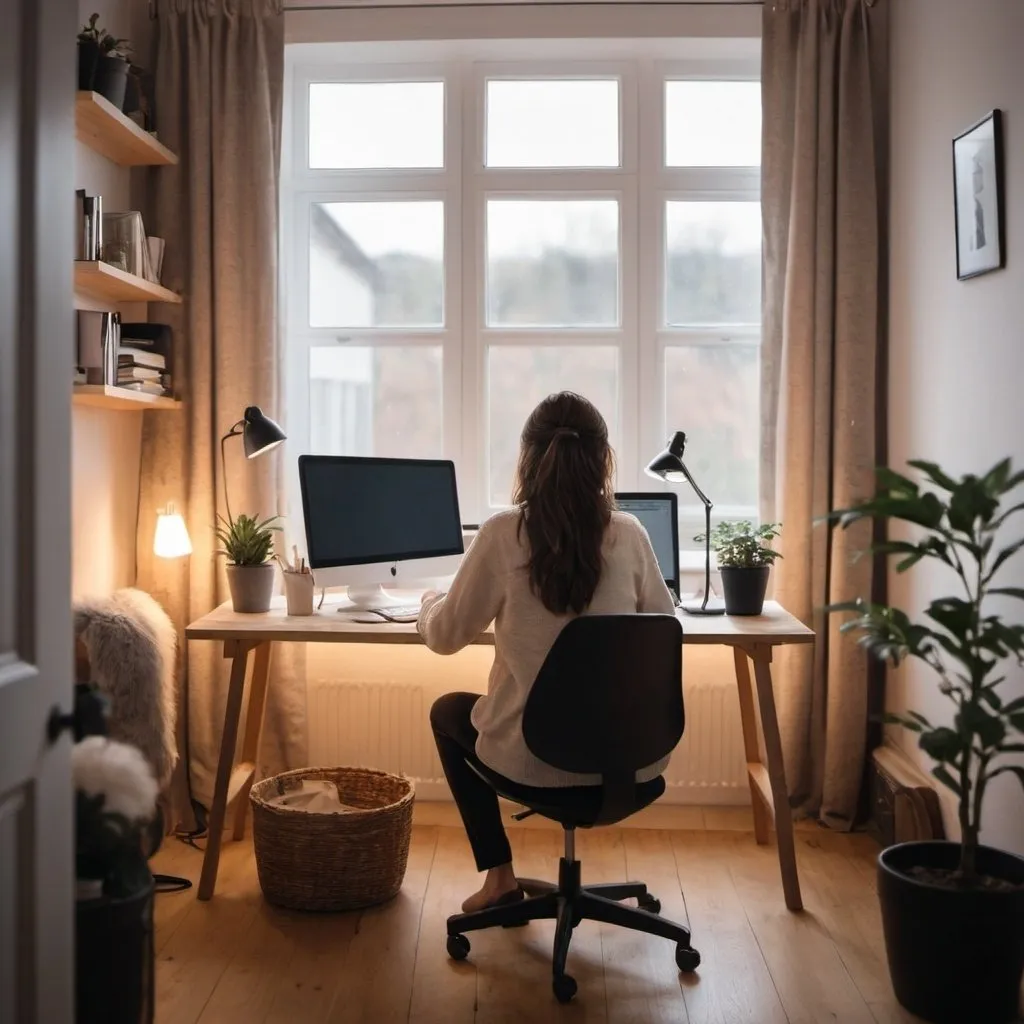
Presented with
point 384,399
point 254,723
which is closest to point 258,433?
point 384,399

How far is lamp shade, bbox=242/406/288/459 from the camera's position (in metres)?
3.20

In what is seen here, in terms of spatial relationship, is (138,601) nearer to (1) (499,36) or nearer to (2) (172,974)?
(2) (172,974)

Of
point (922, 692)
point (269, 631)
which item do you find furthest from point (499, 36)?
point (922, 692)

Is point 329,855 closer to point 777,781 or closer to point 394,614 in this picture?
point 394,614

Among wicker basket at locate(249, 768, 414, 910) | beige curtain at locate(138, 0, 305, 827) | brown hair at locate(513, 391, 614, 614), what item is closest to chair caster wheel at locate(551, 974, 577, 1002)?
wicker basket at locate(249, 768, 414, 910)

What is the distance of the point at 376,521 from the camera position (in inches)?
127

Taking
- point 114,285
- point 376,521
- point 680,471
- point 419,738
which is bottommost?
point 419,738

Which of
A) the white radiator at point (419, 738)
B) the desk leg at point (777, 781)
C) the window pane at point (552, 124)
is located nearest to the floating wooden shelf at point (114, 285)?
the window pane at point (552, 124)

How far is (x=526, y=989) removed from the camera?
8.16ft

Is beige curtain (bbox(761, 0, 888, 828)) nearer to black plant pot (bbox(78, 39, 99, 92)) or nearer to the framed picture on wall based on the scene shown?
the framed picture on wall

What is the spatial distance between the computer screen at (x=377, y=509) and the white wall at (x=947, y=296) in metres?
1.34

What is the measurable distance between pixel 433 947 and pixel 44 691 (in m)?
1.44

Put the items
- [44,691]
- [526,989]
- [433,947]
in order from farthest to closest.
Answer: [433,947], [526,989], [44,691]

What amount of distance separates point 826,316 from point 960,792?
1.64 meters
